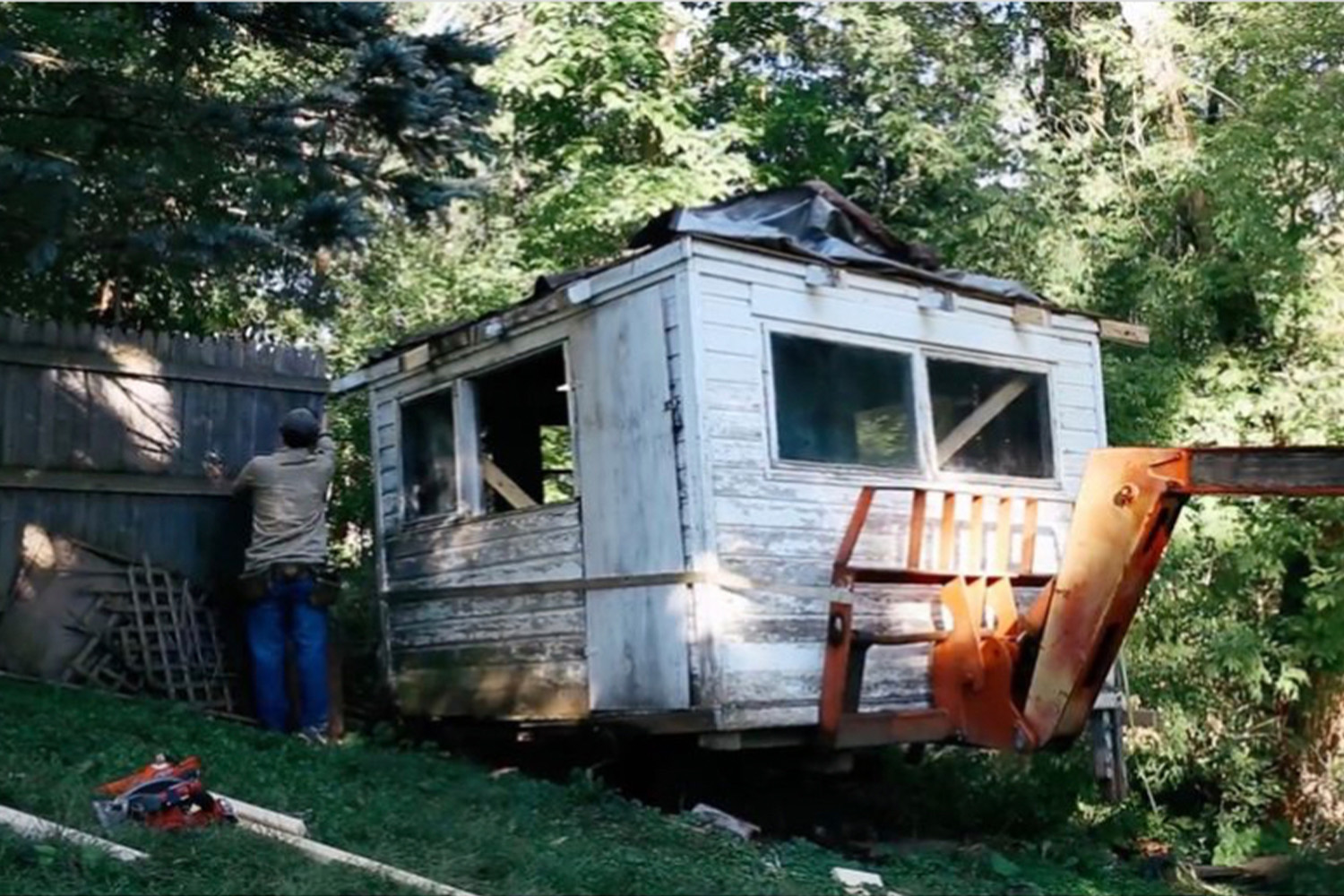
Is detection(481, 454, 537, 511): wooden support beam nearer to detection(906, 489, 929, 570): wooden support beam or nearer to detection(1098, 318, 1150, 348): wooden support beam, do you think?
detection(906, 489, 929, 570): wooden support beam

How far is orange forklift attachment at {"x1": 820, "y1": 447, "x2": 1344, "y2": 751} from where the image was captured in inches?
254

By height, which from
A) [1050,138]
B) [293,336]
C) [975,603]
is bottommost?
[975,603]

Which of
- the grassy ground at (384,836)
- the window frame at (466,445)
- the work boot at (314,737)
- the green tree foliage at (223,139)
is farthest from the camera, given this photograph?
the window frame at (466,445)

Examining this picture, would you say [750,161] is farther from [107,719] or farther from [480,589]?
[107,719]

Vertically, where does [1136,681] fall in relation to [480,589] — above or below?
below

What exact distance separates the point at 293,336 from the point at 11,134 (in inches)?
279

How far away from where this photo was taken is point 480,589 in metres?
8.73

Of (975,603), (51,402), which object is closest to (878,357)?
(975,603)

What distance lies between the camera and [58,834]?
14.6ft

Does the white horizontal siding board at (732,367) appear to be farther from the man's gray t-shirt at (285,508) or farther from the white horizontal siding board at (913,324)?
the man's gray t-shirt at (285,508)

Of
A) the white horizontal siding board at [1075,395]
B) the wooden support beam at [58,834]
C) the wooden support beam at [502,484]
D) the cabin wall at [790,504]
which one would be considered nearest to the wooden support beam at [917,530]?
the cabin wall at [790,504]

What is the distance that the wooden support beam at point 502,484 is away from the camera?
8.75 meters

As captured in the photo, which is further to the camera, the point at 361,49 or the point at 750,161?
the point at 750,161

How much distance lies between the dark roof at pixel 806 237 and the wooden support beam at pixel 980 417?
1.65 ft
